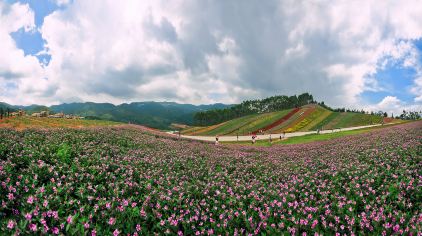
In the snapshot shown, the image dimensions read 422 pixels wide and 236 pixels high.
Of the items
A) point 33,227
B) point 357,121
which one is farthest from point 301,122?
point 33,227

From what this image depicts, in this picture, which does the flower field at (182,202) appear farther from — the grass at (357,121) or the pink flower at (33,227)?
the grass at (357,121)

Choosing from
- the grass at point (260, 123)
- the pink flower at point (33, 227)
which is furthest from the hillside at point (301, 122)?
the pink flower at point (33, 227)

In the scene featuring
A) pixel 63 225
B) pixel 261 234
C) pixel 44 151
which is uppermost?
pixel 44 151

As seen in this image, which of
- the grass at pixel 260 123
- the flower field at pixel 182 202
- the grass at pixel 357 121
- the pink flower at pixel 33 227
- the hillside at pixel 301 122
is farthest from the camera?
the grass at pixel 260 123

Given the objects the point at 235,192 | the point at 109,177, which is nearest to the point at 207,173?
the point at 235,192

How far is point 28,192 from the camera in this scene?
746 centimetres

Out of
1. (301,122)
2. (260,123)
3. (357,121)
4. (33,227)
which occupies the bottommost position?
(33,227)

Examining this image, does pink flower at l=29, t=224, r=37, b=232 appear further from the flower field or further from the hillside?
the hillside

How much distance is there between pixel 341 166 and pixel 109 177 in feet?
34.3

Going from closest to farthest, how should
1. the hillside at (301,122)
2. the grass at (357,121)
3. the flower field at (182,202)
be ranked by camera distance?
the flower field at (182,202) → the hillside at (301,122) → the grass at (357,121)

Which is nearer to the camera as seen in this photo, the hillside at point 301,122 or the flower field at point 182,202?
the flower field at point 182,202

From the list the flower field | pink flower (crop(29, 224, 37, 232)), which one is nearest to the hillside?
the flower field

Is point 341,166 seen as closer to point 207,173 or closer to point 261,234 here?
point 207,173

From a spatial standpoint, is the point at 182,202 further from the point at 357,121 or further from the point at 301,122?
the point at 357,121
